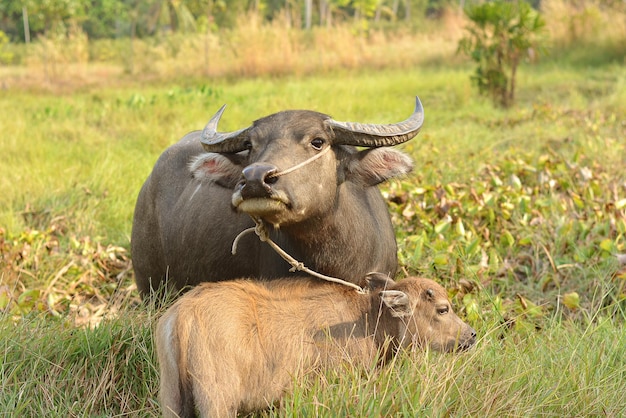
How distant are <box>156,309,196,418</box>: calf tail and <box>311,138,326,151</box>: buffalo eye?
0.95m

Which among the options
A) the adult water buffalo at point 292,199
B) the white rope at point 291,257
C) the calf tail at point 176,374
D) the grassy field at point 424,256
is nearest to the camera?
the calf tail at point 176,374

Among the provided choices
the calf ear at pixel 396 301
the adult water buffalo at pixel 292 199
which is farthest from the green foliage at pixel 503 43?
the calf ear at pixel 396 301

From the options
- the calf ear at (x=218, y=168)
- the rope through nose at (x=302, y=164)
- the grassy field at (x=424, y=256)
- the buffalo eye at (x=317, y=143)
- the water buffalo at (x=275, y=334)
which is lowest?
the grassy field at (x=424, y=256)

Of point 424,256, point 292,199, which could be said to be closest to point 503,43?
point 424,256

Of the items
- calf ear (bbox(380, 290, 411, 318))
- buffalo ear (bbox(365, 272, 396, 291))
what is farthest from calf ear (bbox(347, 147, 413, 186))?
calf ear (bbox(380, 290, 411, 318))

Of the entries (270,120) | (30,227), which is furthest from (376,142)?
→ (30,227)

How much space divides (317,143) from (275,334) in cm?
82

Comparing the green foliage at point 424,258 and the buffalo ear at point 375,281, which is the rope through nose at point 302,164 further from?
the green foliage at point 424,258

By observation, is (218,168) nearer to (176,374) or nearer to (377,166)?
(377,166)

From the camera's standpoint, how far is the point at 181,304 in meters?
2.64

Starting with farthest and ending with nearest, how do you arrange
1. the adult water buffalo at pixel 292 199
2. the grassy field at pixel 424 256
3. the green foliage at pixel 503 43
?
the green foliage at pixel 503 43
the adult water buffalo at pixel 292 199
the grassy field at pixel 424 256

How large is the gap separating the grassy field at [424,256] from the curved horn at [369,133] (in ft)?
2.95

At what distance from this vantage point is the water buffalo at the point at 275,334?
2.54 metres

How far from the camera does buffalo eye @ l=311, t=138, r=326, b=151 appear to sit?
3117mm
